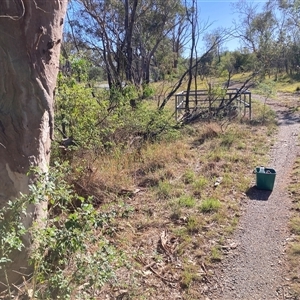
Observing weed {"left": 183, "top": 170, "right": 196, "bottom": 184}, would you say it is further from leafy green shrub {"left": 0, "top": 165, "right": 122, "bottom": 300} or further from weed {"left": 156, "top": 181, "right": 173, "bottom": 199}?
leafy green shrub {"left": 0, "top": 165, "right": 122, "bottom": 300}

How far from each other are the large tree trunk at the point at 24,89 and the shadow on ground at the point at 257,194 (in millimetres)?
3387

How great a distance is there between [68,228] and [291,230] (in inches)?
113

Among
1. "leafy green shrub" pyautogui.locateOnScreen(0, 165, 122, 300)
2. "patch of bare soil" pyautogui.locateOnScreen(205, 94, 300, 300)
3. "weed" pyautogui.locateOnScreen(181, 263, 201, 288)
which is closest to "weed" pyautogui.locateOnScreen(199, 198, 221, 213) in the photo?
"patch of bare soil" pyautogui.locateOnScreen(205, 94, 300, 300)

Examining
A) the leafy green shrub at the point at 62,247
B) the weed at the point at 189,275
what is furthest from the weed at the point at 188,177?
the leafy green shrub at the point at 62,247

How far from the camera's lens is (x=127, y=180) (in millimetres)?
5340

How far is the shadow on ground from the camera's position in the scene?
187 inches

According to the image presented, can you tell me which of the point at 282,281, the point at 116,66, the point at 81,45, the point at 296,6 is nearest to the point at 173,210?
the point at 282,281

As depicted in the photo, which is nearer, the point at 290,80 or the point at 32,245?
the point at 32,245

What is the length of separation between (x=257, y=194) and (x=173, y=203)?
143 cm

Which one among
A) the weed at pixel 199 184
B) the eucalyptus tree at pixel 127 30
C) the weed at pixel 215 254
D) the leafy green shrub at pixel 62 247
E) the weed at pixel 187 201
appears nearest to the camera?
the leafy green shrub at pixel 62 247

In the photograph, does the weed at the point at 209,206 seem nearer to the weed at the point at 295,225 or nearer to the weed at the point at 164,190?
the weed at the point at 164,190

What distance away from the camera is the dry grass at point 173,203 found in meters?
3.01

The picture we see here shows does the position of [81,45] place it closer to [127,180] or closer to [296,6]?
[127,180]

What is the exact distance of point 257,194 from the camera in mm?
4891
